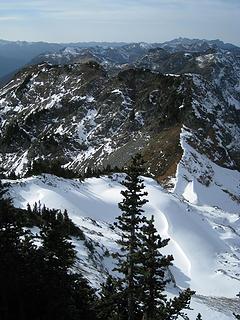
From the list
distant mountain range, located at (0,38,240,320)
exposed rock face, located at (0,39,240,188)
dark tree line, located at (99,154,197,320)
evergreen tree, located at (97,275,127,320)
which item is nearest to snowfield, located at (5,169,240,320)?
distant mountain range, located at (0,38,240,320)

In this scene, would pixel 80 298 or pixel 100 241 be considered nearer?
pixel 80 298

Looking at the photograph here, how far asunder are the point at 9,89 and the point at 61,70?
2371 cm

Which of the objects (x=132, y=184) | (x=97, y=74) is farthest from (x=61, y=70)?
(x=132, y=184)

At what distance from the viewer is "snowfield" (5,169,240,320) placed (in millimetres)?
42472

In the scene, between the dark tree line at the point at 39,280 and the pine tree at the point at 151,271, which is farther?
the dark tree line at the point at 39,280

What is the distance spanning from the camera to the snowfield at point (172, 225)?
42472 mm

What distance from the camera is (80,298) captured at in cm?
2295

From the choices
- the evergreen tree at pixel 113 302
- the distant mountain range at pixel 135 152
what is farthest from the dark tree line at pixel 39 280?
the distant mountain range at pixel 135 152

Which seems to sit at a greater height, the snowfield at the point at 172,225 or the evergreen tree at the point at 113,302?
the evergreen tree at the point at 113,302

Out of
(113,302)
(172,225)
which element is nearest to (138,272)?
(113,302)

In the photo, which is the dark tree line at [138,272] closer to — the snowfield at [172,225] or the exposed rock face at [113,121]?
the snowfield at [172,225]

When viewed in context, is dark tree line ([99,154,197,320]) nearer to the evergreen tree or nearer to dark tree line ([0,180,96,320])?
the evergreen tree

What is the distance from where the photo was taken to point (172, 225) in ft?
171

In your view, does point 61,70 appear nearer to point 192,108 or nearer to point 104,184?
point 192,108
